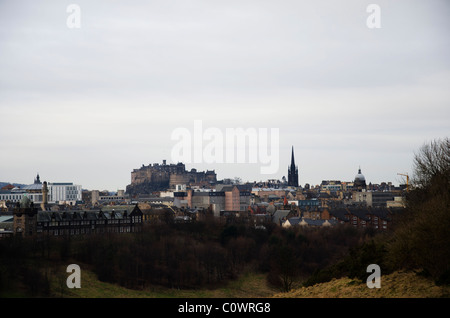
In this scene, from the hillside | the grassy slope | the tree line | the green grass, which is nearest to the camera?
the hillside

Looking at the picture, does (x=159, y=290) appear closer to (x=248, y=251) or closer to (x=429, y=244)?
(x=248, y=251)

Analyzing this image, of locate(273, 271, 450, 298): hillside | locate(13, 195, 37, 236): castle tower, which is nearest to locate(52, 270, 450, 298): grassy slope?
locate(273, 271, 450, 298): hillside

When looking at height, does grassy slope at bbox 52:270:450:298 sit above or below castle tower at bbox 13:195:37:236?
below

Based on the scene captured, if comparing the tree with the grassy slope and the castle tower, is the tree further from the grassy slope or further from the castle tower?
the castle tower

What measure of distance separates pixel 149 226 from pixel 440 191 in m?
41.8

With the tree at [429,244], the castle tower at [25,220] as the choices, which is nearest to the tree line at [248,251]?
the tree at [429,244]

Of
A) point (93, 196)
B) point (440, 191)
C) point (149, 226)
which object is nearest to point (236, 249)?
point (149, 226)

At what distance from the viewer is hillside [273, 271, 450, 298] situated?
21.8m

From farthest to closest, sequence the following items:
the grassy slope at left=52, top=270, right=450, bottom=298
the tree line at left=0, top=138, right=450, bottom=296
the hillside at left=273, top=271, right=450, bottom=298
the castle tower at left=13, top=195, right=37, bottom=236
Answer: the castle tower at left=13, top=195, right=37, bottom=236, the tree line at left=0, top=138, right=450, bottom=296, the grassy slope at left=52, top=270, right=450, bottom=298, the hillside at left=273, top=271, right=450, bottom=298

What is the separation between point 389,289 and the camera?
2361cm

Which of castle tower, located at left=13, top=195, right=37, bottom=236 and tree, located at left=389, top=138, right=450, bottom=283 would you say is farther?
castle tower, located at left=13, top=195, right=37, bottom=236

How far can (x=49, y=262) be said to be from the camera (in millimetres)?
46688

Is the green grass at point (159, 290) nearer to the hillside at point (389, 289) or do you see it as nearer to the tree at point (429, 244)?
the hillside at point (389, 289)
